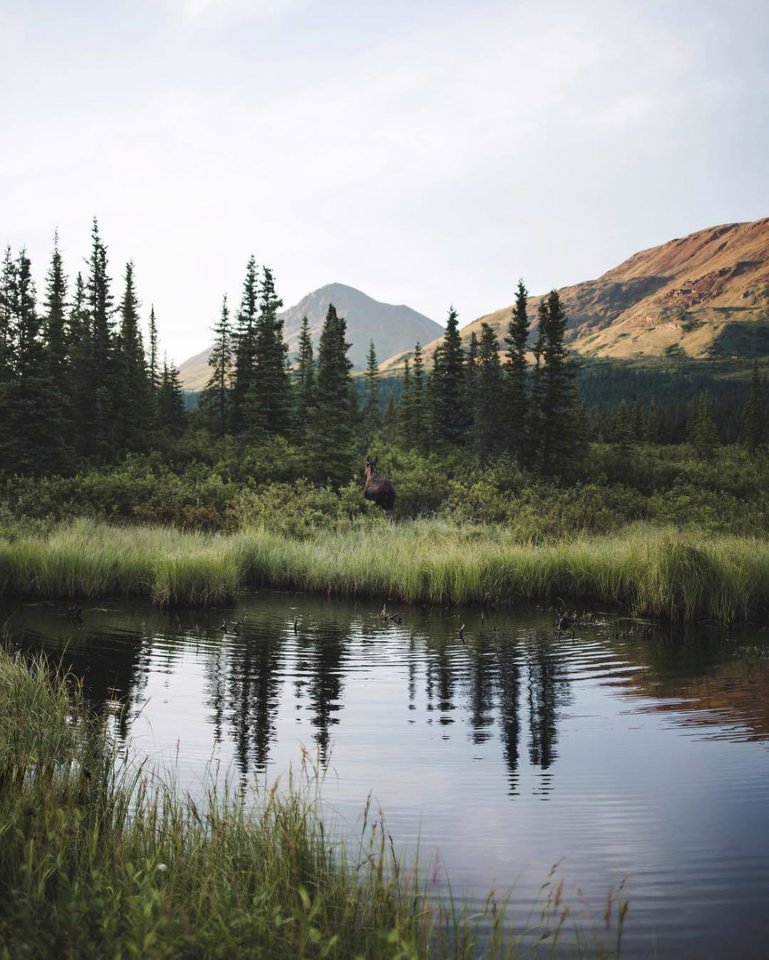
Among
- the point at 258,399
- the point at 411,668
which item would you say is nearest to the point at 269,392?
the point at 258,399

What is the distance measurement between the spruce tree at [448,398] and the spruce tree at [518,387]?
5.09m

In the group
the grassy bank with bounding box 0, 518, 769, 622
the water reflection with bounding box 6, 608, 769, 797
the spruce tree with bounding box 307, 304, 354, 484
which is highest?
the spruce tree with bounding box 307, 304, 354, 484

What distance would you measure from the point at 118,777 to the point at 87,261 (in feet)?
187

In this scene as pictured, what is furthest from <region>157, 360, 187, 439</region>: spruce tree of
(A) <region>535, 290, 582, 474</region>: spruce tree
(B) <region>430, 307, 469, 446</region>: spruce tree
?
(A) <region>535, 290, 582, 474</region>: spruce tree

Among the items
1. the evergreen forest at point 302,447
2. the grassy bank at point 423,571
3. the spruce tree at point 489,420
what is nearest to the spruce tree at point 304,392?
the evergreen forest at point 302,447

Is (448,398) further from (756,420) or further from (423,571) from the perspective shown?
(756,420)

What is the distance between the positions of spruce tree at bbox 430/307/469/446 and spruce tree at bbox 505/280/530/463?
5.09 meters

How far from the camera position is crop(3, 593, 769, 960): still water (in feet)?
16.0

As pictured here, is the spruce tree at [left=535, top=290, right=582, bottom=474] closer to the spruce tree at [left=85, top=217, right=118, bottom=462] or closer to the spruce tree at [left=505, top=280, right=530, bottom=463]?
the spruce tree at [left=505, top=280, right=530, bottom=463]

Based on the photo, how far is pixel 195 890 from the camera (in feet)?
11.5

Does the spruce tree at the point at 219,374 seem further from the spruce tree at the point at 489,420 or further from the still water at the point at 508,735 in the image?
the still water at the point at 508,735

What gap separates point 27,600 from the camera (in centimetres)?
1612

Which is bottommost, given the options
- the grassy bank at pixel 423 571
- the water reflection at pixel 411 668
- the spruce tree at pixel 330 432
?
the water reflection at pixel 411 668

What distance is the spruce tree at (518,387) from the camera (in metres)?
45.9
